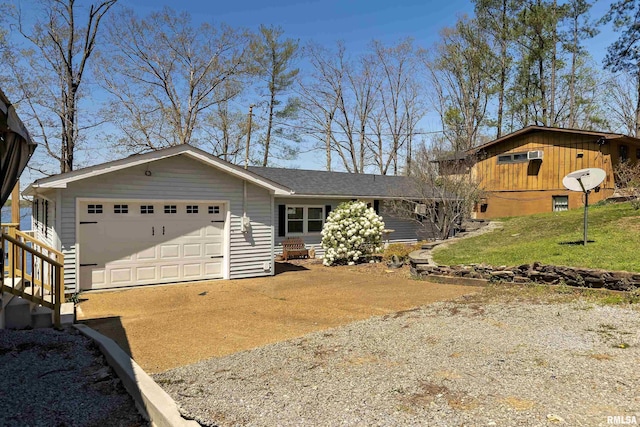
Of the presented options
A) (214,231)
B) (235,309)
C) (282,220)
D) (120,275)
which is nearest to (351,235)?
(282,220)

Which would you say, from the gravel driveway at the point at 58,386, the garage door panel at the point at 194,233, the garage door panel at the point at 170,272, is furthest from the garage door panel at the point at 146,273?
the gravel driveway at the point at 58,386

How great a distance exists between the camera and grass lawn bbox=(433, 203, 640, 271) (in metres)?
8.48

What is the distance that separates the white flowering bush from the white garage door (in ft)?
13.2

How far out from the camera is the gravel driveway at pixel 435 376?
316cm

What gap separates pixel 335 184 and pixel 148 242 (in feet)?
29.4

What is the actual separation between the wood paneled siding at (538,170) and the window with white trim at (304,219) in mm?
8230

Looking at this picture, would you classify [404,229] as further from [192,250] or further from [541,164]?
[192,250]

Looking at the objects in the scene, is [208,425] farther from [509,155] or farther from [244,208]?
[509,155]

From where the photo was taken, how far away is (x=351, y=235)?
13578 mm

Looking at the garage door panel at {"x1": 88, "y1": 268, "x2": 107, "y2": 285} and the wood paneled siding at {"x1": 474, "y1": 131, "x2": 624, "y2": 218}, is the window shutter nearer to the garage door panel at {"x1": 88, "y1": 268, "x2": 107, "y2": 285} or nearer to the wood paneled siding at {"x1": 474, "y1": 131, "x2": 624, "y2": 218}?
the garage door panel at {"x1": 88, "y1": 268, "x2": 107, "y2": 285}

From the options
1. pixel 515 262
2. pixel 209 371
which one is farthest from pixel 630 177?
pixel 209 371

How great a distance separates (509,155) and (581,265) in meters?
16.2

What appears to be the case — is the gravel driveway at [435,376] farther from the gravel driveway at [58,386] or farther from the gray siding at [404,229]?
the gray siding at [404,229]

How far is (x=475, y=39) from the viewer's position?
2873 cm
